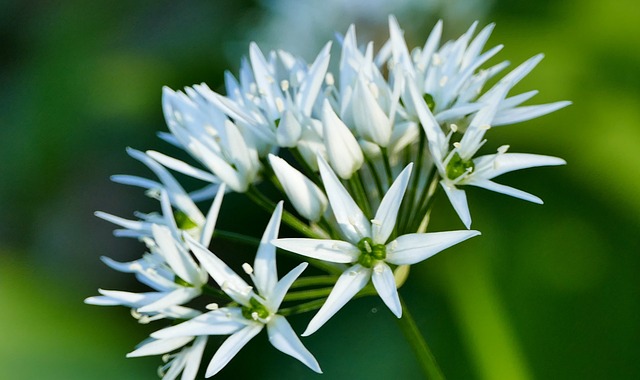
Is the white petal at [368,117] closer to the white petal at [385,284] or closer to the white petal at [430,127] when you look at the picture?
the white petal at [430,127]

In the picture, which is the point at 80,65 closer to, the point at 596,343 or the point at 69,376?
the point at 69,376

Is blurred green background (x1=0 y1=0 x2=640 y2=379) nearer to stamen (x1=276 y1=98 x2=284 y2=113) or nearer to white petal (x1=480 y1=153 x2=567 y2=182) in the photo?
white petal (x1=480 y1=153 x2=567 y2=182)

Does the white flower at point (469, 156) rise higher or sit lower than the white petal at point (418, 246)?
higher

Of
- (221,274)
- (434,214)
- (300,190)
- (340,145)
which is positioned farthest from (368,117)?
(434,214)

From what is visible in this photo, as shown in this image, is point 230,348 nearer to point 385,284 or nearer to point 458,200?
point 385,284

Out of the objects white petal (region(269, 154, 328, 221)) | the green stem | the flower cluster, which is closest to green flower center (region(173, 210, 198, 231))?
the flower cluster

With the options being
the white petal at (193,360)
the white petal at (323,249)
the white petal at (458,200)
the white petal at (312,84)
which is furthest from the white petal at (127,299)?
the white petal at (458,200)
